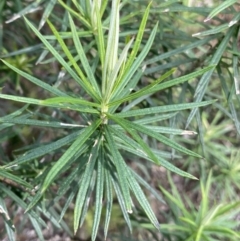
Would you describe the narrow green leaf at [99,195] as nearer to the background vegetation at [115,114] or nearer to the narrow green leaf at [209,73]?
the background vegetation at [115,114]

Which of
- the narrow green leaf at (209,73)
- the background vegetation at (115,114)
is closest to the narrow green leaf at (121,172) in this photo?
the background vegetation at (115,114)

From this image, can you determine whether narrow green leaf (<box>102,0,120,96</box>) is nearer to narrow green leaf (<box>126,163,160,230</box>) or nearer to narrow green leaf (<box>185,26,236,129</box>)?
narrow green leaf (<box>126,163,160,230</box>)

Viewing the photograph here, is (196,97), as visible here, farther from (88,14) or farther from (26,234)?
(26,234)

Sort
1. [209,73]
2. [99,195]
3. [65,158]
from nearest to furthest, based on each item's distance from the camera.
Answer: [65,158]
[99,195]
[209,73]

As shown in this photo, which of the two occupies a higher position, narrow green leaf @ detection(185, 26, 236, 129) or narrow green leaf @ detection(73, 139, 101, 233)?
narrow green leaf @ detection(185, 26, 236, 129)

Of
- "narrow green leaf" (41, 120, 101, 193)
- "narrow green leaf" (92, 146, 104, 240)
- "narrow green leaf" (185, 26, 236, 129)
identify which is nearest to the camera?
"narrow green leaf" (41, 120, 101, 193)

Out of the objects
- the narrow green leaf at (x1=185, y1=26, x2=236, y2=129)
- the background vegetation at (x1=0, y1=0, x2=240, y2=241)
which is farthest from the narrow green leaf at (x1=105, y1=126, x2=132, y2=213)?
the narrow green leaf at (x1=185, y1=26, x2=236, y2=129)

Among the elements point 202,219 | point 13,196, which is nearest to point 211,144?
point 202,219

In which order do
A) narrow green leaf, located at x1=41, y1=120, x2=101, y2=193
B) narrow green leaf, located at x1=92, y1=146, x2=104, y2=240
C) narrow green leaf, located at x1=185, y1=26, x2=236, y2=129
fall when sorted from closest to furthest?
narrow green leaf, located at x1=41, y1=120, x2=101, y2=193 < narrow green leaf, located at x1=92, y1=146, x2=104, y2=240 < narrow green leaf, located at x1=185, y1=26, x2=236, y2=129

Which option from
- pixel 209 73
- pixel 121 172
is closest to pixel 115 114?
pixel 121 172

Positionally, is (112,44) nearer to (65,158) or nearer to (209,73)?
(65,158)
